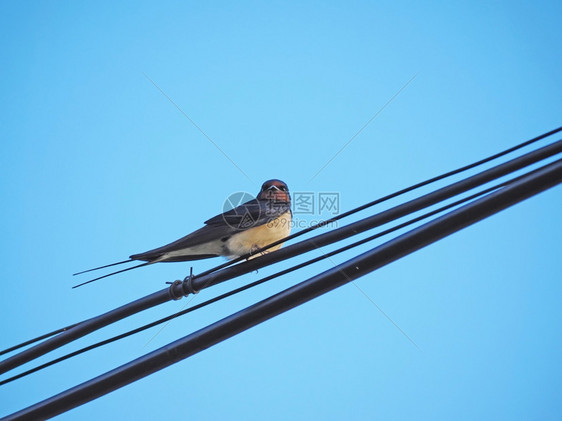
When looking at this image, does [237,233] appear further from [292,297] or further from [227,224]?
[292,297]

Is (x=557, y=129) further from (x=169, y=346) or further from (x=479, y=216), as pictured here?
(x=169, y=346)

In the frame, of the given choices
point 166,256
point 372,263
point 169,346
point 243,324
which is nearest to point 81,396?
point 169,346

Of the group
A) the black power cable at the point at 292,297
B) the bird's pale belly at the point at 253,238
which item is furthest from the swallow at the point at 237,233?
the black power cable at the point at 292,297

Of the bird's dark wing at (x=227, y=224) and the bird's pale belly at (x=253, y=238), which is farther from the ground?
the bird's dark wing at (x=227, y=224)

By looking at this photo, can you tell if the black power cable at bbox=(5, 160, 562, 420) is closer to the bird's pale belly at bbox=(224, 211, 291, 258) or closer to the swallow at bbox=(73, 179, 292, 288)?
the swallow at bbox=(73, 179, 292, 288)

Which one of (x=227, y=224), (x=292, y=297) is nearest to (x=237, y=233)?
(x=227, y=224)

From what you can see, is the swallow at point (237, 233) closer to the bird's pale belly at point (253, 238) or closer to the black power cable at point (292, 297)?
the bird's pale belly at point (253, 238)
